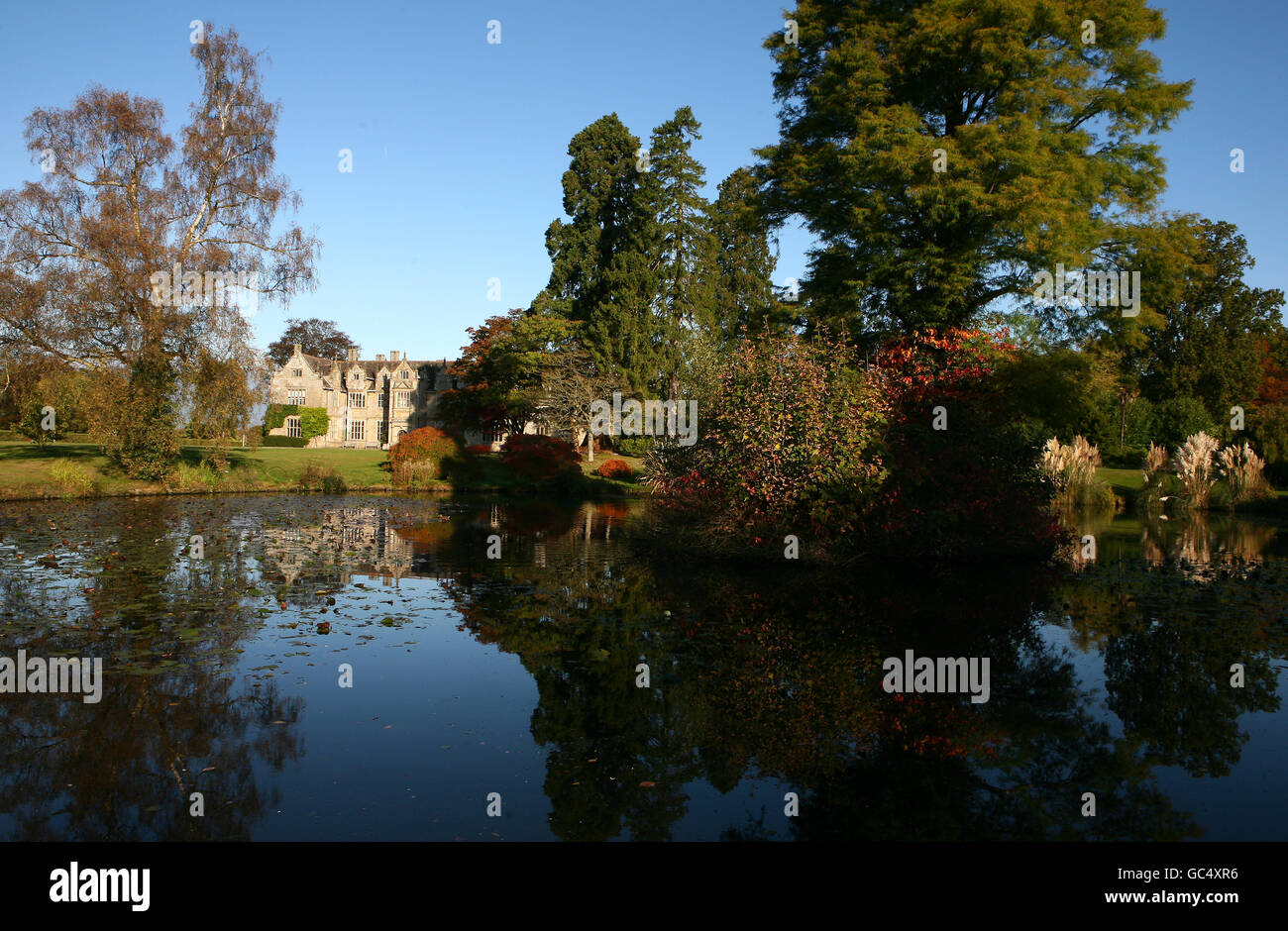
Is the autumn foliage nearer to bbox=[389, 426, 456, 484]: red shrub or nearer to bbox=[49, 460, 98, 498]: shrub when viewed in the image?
bbox=[389, 426, 456, 484]: red shrub

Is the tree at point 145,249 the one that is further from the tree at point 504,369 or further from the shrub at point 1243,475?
the shrub at point 1243,475

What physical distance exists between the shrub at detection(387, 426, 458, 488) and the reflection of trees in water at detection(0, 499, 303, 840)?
2004 cm

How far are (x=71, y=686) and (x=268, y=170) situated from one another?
25.7m

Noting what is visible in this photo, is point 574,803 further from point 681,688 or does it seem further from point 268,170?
point 268,170

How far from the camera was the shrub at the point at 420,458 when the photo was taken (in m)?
32.6

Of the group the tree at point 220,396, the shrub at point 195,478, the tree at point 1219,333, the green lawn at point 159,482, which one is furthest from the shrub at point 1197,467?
the shrub at point 195,478

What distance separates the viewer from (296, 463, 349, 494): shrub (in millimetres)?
A: 30391

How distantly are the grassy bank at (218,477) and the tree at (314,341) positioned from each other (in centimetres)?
5816

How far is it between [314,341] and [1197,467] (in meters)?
90.0

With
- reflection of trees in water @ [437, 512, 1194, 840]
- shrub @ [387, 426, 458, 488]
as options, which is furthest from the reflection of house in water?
shrub @ [387, 426, 458, 488]

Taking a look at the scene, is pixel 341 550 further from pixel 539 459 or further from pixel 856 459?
pixel 539 459
